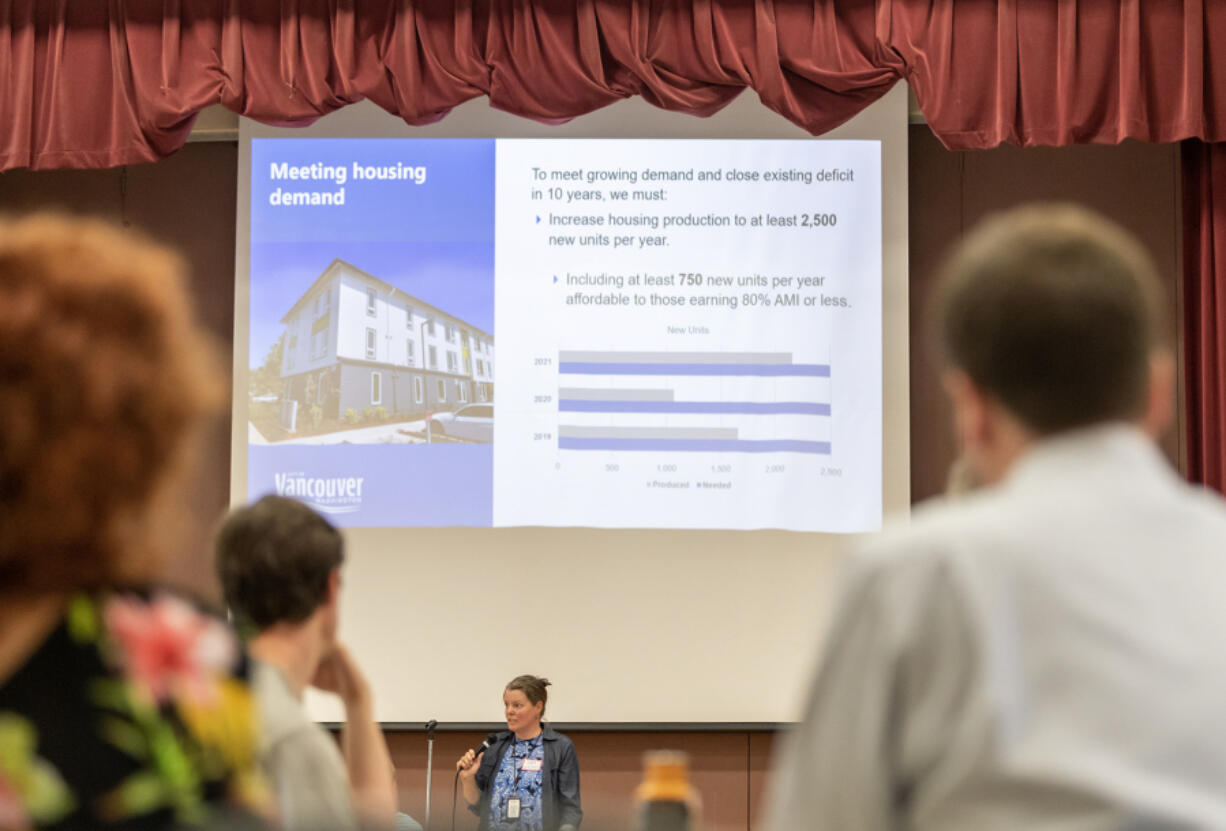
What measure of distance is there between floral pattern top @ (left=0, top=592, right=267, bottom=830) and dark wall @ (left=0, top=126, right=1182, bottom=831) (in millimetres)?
3790

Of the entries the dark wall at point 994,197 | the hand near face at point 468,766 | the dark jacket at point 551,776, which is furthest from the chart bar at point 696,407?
the hand near face at point 468,766

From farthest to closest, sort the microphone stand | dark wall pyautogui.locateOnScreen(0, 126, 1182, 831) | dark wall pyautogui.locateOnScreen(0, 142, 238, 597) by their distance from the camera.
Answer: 1. dark wall pyautogui.locateOnScreen(0, 142, 238, 597)
2. dark wall pyautogui.locateOnScreen(0, 126, 1182, 831)
3. the microphone stand

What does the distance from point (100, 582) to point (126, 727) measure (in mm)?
102

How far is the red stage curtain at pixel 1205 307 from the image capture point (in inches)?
174

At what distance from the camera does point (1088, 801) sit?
0.74 meters

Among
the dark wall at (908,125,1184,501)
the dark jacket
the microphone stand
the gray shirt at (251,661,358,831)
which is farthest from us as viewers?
the dark wall at (908,125,1184,501)

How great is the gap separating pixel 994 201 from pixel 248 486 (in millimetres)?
3172

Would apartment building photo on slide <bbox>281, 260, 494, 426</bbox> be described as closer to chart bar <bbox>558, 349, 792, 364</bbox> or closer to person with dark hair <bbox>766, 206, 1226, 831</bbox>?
chart bar <bbox>558, 349, 792, 364</bbox>

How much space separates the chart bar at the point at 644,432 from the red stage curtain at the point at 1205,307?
1.78m

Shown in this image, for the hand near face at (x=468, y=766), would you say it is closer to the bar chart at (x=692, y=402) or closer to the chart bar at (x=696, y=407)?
the bar chart at (x=692, y=402)

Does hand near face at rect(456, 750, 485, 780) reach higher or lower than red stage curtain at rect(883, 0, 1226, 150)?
lower

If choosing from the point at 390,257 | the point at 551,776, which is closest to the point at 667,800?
the point at 551,776

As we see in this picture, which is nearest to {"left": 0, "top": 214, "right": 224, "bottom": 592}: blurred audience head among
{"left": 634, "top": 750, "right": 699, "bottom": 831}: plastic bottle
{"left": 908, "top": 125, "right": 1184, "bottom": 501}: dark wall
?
{"left": 634, "top": 750, "right": 699, "bottom": 831}: plastic bottle

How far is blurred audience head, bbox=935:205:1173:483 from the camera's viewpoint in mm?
813
